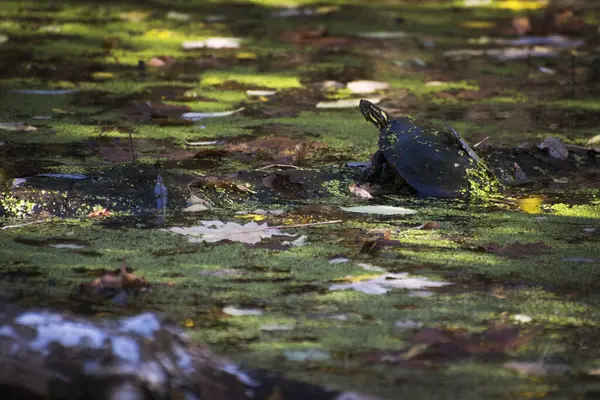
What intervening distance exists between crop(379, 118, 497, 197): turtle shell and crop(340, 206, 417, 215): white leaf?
0.18 meters

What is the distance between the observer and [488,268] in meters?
2.29

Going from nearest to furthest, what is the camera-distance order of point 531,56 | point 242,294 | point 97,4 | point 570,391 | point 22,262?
point 570,391 < point 242,294 < point 22,262 < point 531,56 < point 97,4

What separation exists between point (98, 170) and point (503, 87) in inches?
90.4

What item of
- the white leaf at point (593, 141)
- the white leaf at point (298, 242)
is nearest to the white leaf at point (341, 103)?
the white leaf at point (593, 141)

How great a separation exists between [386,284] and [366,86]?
2.58 meters

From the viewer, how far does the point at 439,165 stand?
2984 millimetres

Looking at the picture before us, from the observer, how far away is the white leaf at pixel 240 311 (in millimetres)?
1959

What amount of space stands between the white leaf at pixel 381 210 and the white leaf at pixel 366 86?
5.93 ft

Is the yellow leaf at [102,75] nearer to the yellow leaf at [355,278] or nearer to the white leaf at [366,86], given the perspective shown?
the white leaf at [366,86]

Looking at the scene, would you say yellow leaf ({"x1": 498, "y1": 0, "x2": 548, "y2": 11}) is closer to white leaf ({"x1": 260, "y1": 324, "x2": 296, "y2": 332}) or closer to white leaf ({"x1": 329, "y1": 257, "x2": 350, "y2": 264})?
white leaf ({"x1": 329, "y1": 257, "x2": 350, "y2": 264})

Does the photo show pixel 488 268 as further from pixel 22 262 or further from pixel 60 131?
pixel 60 131

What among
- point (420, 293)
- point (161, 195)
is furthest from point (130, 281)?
point (161, 195)

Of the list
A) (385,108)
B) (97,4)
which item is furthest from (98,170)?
(97,4)

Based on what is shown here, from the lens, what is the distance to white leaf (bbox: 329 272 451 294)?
2111mm
